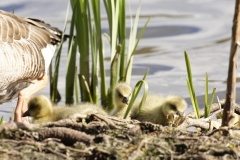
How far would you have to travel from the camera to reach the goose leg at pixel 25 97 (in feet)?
17.5

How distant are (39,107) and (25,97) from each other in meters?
1.08

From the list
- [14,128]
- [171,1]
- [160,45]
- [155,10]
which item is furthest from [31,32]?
[171,1]

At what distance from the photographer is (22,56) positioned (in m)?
5.52

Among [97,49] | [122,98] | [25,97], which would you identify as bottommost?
[25,97]

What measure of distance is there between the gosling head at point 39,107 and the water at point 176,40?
2.44 m

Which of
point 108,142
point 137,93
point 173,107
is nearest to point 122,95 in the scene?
point 137,93

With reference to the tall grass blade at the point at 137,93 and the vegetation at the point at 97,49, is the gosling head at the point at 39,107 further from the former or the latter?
the vegetation at the point at 97,49

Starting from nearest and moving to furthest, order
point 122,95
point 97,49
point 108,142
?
point 108,142 < point 122,95 < point 97,49

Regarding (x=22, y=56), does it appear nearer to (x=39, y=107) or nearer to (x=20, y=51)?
(x=20, y=51)

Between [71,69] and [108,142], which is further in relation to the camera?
[71,69]

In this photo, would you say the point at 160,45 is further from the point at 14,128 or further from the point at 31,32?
the point at 14,128

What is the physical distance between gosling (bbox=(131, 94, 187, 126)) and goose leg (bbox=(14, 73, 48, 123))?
1.08 meters

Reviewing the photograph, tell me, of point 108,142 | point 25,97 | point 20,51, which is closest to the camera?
point 108,142

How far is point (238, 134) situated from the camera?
4.15m
